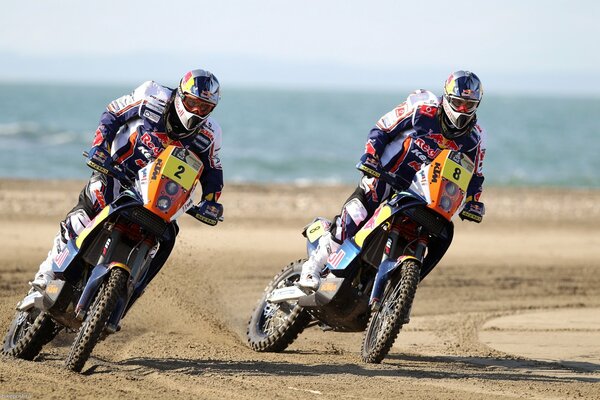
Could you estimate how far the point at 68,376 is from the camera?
7902 millimetres

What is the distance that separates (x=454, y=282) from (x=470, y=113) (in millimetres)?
5645

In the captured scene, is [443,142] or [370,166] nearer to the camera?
[370,166]

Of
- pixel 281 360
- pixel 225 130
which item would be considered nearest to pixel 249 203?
pixel 281 360

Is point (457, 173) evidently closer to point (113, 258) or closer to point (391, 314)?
point (391, 314)

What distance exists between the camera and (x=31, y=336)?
8.82 metres

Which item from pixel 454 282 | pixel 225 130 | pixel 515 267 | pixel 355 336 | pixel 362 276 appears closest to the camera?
pixel 362 276

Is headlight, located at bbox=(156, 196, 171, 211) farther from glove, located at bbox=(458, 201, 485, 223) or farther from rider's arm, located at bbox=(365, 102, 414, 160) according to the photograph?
glove, located at bbox=(458, 201, 485, 223)

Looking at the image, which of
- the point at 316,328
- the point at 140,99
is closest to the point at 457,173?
the point at 140,99

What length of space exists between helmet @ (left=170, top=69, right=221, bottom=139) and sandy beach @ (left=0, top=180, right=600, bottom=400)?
6.58 ft

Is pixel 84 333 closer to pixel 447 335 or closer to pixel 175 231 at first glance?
pixel 175 231

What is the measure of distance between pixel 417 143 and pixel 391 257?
3.49ft

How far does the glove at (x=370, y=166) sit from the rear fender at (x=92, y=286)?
2.16 meters

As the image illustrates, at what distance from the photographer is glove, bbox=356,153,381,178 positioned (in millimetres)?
9078

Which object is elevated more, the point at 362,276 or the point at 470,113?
the point at 470,113
